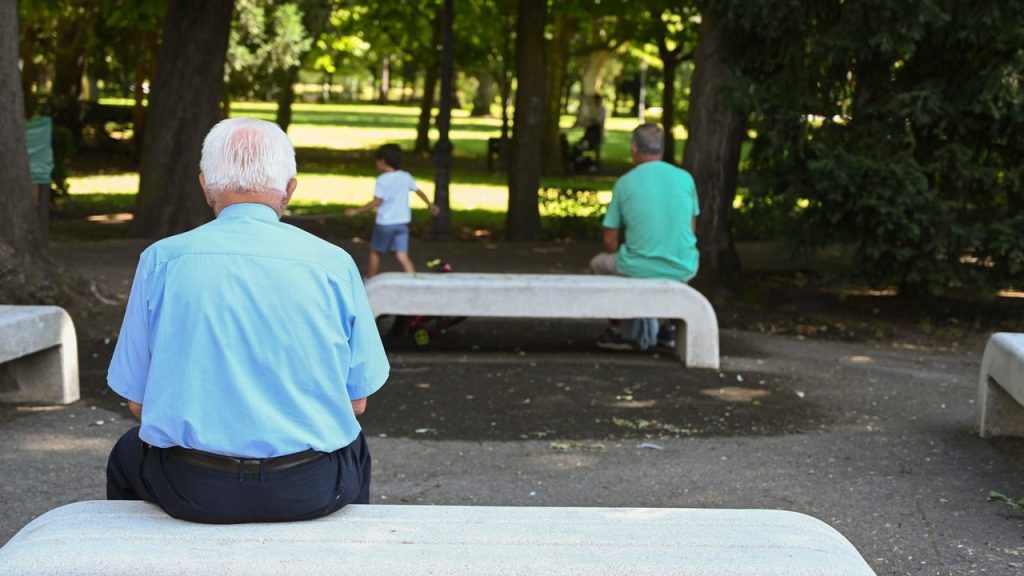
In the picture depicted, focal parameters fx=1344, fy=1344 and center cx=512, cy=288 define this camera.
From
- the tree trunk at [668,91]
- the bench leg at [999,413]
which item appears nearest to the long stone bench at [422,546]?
the bench leg at [999,413]

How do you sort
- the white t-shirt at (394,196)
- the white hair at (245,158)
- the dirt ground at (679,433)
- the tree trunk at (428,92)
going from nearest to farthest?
the white hair at (245,158) < the dirt ground at (679,433) < the white t-shirt at (394,196) < the tree trunk at (428,92)

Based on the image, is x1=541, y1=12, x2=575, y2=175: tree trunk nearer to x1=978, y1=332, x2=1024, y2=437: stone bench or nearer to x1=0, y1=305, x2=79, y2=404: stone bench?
x1=0, y1=305, x2=79, y2=404: stone bench

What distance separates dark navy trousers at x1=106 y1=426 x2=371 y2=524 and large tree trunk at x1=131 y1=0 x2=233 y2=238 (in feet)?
38.2

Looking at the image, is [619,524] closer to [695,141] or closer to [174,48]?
[695,141]

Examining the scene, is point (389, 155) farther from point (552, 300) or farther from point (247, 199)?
point (247, 199)

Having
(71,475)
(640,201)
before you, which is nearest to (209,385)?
(71,475)

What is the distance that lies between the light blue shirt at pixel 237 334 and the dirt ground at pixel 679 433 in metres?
2.11

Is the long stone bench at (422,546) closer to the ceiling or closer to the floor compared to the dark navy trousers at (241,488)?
closer to the floor

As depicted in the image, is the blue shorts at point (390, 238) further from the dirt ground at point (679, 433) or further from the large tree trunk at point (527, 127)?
the large tree trunk at point (527, 127)

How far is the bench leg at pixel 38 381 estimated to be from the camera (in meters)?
7.63

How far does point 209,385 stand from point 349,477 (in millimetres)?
530

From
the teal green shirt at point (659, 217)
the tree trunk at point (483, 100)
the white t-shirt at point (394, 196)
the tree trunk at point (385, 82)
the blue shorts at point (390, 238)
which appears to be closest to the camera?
the teal green shirt at point (659, 217)

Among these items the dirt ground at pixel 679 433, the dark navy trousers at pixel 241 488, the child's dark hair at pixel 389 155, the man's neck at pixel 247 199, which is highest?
the man's neck at pixel 247 199

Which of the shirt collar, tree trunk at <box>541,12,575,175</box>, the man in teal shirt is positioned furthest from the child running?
tree trunk at <box>541,12,575,175</box>
